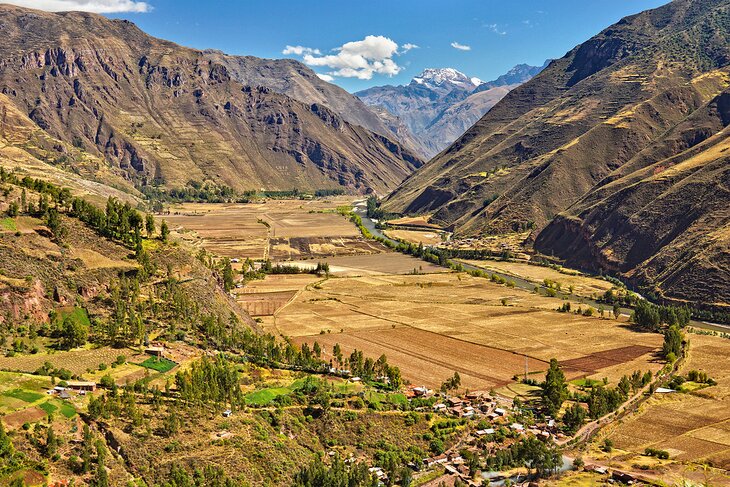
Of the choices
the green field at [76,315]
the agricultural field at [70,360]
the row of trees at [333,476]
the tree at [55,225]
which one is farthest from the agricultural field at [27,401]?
the tree at [55,225]

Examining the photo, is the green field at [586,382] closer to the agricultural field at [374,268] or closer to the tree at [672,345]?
the tree at [672,345]

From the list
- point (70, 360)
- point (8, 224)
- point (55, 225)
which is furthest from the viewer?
point (55, 225)

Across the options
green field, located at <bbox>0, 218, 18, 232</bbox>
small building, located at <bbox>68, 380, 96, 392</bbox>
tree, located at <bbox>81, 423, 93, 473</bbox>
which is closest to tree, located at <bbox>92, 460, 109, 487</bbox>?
tree, located at <bbox>81, 423, 93, 473</bbox>

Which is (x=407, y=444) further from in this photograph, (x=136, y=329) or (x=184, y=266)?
(x=184, y=266)

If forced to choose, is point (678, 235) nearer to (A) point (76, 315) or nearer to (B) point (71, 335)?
(A) point (76, 315)

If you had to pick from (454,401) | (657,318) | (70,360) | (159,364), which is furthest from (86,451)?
(657,318)

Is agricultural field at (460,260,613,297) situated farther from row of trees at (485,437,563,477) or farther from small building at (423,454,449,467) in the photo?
small building at (423,454,449,467)
